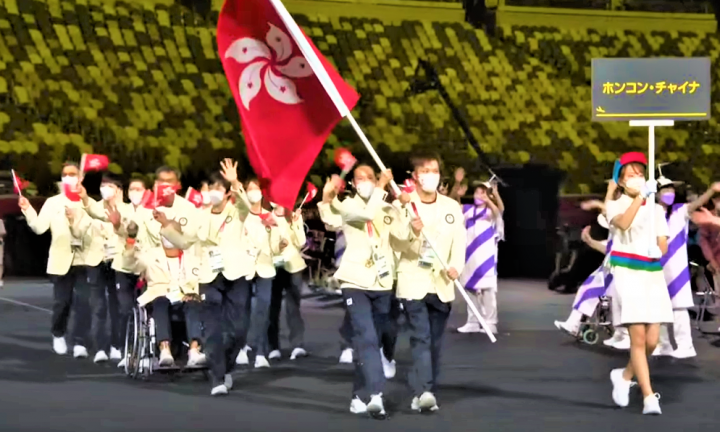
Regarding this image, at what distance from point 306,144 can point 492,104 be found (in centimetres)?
1826

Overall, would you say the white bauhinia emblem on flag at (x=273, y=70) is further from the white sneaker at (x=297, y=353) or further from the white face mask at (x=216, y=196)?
the white sneaker at (x=297, y=353)

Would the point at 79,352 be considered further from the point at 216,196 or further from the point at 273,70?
the point at 273,70

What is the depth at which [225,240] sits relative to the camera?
1007 cm

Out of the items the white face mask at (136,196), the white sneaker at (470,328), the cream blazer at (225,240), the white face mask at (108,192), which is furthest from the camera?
the white sneaker at (470,328)

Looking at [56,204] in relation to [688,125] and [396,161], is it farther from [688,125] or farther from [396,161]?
[688,125]

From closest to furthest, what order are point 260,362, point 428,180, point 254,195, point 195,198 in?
point 428,180
point 254,195
point 195,198
point 260,362

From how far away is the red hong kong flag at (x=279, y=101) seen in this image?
929 cm

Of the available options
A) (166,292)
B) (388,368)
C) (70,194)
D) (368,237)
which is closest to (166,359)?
(166,292)

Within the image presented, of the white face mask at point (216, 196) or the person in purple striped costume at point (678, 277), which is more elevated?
the white face mask at point (216, 196)

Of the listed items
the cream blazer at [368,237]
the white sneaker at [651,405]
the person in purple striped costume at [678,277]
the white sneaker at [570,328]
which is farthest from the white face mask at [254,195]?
the white sneaker at [570,328]

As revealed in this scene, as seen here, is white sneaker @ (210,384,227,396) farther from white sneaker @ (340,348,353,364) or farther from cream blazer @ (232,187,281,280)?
white sneaker @ (340,348,353,364)

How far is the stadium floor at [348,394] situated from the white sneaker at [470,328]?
1.79 feet

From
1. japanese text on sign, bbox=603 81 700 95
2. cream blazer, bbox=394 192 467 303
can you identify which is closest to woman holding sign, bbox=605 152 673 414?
cream blazer, bbox=394 192 467 303

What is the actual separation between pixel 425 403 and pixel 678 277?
4416 mm
